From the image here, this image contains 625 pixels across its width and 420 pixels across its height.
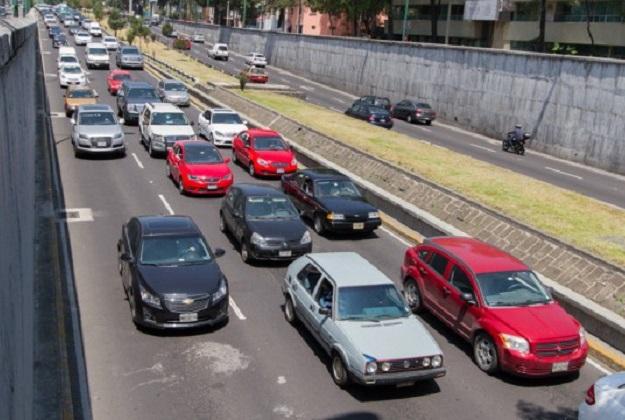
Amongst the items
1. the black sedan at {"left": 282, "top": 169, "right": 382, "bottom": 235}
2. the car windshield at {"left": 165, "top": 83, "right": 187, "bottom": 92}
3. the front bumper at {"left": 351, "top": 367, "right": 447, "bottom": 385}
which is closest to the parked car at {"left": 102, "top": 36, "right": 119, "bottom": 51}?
the car windshield at {"left": 165, "top": 83, "right": 187, "bottom": 92}

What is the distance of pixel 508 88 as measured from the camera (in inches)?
1722

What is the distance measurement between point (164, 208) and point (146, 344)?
30.4 feet

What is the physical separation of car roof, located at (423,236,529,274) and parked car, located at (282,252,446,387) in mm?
1864

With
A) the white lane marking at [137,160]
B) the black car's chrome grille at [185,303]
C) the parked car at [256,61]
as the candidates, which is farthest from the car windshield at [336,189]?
the parked car at [256,61]

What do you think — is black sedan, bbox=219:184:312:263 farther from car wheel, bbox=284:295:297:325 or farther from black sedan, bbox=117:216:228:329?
car wheel, bbox=284:295:297:325

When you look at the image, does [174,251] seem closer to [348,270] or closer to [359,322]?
[348,270]

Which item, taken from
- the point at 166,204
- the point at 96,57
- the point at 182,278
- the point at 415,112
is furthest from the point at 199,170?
the point at 96,57

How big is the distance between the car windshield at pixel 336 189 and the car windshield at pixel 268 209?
238 centimetres

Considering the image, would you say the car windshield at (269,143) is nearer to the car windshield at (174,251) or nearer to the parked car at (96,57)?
the car windshield at (174,251)

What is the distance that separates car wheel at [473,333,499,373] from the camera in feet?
39.3

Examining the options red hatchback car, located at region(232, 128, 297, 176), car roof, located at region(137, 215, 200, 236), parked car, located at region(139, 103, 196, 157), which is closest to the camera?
car roof, located at region(137, 215, 200, 236)

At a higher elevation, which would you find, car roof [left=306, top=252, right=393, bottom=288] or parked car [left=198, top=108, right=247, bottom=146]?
parked car [left=198, top=108, right=247, bottom=146]

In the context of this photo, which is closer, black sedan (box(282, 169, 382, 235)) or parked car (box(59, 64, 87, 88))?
A: black sedan (box(282, 169, 382, 235))

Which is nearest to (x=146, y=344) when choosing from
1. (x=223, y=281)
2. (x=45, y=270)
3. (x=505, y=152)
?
(x=223, y=281)
